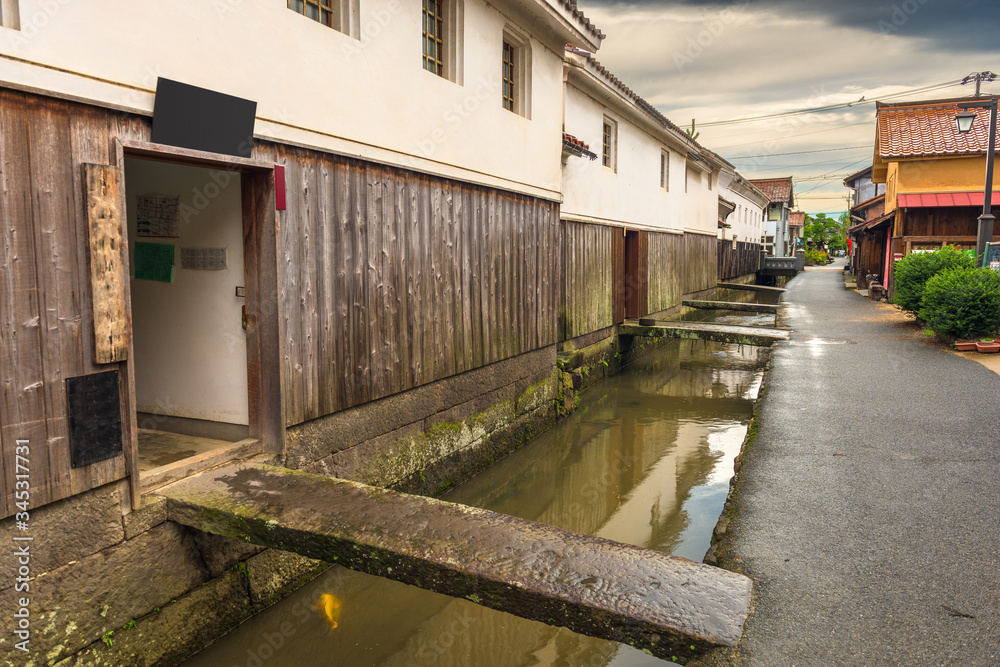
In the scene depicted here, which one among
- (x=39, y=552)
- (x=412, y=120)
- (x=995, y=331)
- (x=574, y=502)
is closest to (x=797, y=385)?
(x=574, y=502)

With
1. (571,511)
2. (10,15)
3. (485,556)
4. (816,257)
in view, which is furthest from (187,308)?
(816,257)

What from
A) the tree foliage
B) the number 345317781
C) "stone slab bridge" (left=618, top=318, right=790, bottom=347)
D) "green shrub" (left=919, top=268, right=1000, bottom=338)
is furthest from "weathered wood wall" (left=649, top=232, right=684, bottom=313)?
the tree foliage

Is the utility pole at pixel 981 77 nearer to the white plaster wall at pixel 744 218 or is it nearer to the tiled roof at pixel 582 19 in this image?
the tiled roof at pixel 582 19

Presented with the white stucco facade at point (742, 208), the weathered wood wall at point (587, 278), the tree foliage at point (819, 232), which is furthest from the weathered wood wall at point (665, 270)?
the tree foliage at point (819, 232)

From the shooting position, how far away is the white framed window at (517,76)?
820cm

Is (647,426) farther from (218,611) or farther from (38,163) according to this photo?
(38,163)

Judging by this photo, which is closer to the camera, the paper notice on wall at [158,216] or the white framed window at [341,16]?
the paper notice on wall at [158,216]

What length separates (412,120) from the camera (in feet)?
19.4

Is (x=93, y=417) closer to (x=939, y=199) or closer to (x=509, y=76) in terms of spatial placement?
(x=509, y=76)

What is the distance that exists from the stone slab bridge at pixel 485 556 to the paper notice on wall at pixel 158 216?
6.63 feet

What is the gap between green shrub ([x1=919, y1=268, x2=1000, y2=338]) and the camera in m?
10.6

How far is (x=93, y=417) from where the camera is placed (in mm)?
3438

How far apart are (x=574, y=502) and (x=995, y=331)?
27.3 ft

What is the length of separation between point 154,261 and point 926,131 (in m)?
23.1
